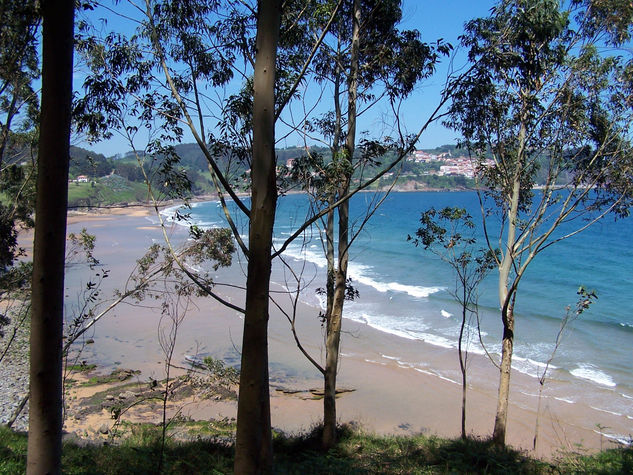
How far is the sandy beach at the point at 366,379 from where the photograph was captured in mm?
11453

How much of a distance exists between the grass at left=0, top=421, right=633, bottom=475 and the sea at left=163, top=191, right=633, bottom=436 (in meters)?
2.04

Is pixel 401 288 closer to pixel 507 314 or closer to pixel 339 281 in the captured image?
pixel 507 314

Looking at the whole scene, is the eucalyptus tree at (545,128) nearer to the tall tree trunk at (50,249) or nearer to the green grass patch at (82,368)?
the tall tree trunk at (50,249)

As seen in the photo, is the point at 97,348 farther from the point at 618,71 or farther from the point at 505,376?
the point at 618,71

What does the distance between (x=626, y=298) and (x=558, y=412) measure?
13555 millimetres

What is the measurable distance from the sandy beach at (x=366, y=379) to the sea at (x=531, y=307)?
26.4 inches

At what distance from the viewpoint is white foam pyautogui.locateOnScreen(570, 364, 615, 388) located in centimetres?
1363

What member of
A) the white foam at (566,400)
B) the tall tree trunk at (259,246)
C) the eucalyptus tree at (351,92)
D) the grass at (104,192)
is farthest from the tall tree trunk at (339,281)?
the grass at (104,192)

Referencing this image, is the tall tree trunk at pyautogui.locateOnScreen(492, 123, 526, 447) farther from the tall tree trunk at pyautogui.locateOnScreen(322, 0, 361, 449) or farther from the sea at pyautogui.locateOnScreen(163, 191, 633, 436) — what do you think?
the tall tree trunk at pyautogui.locateOnScreen(322, 0, 361, 449)

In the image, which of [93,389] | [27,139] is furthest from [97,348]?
[27,139]

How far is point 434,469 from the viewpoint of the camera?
6883 mm

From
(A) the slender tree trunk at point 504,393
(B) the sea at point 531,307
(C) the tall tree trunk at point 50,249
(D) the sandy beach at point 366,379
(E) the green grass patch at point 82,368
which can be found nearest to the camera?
(C) the tall tree trunk at point 50,249

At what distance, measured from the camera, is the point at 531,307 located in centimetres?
2103

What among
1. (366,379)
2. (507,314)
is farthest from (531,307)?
(507,314)
